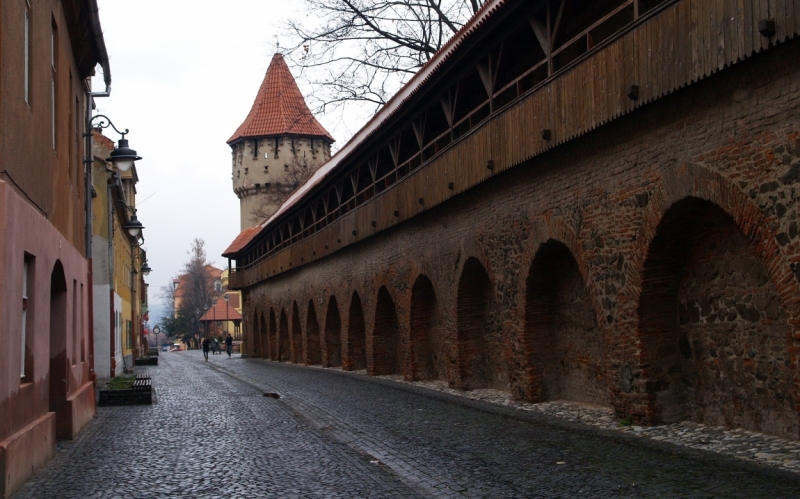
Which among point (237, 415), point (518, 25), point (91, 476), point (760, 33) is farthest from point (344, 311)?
point (760, 33)

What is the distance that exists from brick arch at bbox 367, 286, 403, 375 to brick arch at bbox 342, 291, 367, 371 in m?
2.58

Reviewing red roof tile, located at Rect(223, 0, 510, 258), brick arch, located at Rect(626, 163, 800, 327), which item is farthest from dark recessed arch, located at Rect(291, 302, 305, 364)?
brick arch, located at Rect(626, 163, 800, 327)

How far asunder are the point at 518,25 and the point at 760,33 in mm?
6120

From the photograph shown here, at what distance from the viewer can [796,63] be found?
809 cm

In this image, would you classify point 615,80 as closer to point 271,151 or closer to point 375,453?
point 375,453

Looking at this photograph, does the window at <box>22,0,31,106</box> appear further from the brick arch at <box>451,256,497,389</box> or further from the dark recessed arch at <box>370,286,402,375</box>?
the dark recessed arch at <box>370,286,402,375</box>

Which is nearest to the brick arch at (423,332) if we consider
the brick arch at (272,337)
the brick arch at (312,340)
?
the brick arch at (312,340)

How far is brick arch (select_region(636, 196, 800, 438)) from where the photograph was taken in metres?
9.36

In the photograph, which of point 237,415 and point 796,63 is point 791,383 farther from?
point 237,415

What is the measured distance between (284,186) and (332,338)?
98.2ft

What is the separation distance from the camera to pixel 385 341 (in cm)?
2344

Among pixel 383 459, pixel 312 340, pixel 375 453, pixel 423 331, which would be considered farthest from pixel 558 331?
pixel 312 340

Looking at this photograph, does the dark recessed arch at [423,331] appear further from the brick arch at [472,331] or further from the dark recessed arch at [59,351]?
the dark recessed arch at [59,351]

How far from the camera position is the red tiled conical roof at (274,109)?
58406 millimetres
